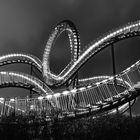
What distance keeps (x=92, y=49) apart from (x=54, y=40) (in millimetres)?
5233

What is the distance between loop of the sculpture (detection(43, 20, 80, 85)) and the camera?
74.6 feet

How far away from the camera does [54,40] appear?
24.6 m

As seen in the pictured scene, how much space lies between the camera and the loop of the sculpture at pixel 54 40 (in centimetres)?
2273

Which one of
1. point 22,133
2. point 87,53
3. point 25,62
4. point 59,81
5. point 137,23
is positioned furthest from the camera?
point 25,62

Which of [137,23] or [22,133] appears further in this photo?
[137,23]

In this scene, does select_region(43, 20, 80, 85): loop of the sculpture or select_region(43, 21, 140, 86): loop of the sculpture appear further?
select_region(43, 20, 80, 85): loop of the sculpture

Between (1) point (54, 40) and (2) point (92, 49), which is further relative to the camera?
(1) point (54, 40)

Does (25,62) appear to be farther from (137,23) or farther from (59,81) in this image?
(137,23)

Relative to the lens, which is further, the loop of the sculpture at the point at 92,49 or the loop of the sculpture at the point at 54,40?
the loop of the sculpture at the point at 54,40

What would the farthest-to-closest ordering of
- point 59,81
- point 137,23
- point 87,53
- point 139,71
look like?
point 59,81
point 87,53
point 137,23
point 139,71

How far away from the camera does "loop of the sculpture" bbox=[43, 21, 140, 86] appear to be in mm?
19078

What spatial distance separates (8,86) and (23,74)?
182 cm

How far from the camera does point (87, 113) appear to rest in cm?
1448

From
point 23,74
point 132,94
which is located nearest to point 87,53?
point 23,74
